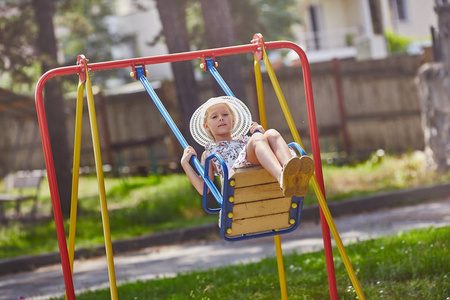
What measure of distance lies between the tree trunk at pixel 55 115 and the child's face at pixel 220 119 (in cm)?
687

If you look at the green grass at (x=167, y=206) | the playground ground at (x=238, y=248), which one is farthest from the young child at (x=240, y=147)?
the green grass at (x=167, y=206)

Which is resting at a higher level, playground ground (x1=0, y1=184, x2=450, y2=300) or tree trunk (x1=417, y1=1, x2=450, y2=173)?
tree trunk (x1=417, y1=1, x2=450, y2=173)

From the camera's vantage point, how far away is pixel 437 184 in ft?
30.2

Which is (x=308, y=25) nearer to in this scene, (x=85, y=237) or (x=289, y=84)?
(x=289, y=84)

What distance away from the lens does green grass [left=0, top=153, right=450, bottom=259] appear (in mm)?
8727

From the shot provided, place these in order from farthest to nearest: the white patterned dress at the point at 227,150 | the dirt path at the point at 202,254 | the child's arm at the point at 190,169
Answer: the dirt path at the point at 202,254 < the white patterned dress at the point at 227,150 < the child's arm at the point at 190,169

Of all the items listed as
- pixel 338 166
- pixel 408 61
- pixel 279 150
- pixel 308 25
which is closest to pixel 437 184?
pixel 338 166

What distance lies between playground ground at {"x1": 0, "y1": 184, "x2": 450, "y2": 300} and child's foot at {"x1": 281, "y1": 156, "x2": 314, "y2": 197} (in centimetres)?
299

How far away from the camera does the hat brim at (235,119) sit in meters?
4.41

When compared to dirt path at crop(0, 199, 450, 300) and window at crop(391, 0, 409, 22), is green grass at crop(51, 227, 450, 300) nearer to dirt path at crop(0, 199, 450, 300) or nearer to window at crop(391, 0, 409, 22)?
dirt path at crop(0, 199, 450, 300)

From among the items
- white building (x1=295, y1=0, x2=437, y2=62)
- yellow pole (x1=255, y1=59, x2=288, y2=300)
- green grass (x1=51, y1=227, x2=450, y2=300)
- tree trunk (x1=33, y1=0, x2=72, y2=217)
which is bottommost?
green grass (x1=51, y1=227, x2=450, y2=300)

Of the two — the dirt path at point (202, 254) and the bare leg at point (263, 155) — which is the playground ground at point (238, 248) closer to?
the dirt path at point (202, 254)

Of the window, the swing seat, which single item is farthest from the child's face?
the window

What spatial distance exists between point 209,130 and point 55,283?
122 inches
